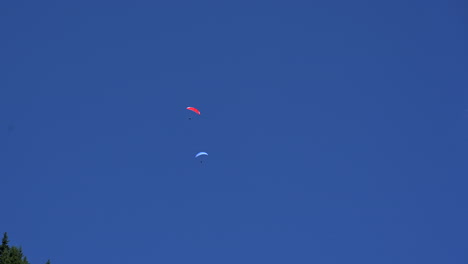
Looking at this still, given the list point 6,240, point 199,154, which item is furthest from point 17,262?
point 199,154

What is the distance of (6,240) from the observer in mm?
55656

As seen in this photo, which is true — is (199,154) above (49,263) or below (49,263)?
above

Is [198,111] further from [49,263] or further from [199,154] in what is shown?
[49,263]

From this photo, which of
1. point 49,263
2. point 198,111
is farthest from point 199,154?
point 49,263

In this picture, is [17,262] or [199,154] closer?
[17,262]

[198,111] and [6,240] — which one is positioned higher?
[198,111]

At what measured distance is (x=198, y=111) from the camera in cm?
8594

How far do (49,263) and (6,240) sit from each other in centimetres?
247

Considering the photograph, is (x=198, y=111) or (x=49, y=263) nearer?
(x=49, y=263)

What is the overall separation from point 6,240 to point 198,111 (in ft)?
106

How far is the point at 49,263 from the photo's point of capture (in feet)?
183

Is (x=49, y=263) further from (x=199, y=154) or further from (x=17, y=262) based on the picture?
(x=199, y=154)

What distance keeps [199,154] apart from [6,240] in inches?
1198

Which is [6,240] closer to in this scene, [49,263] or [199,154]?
[49,263]
